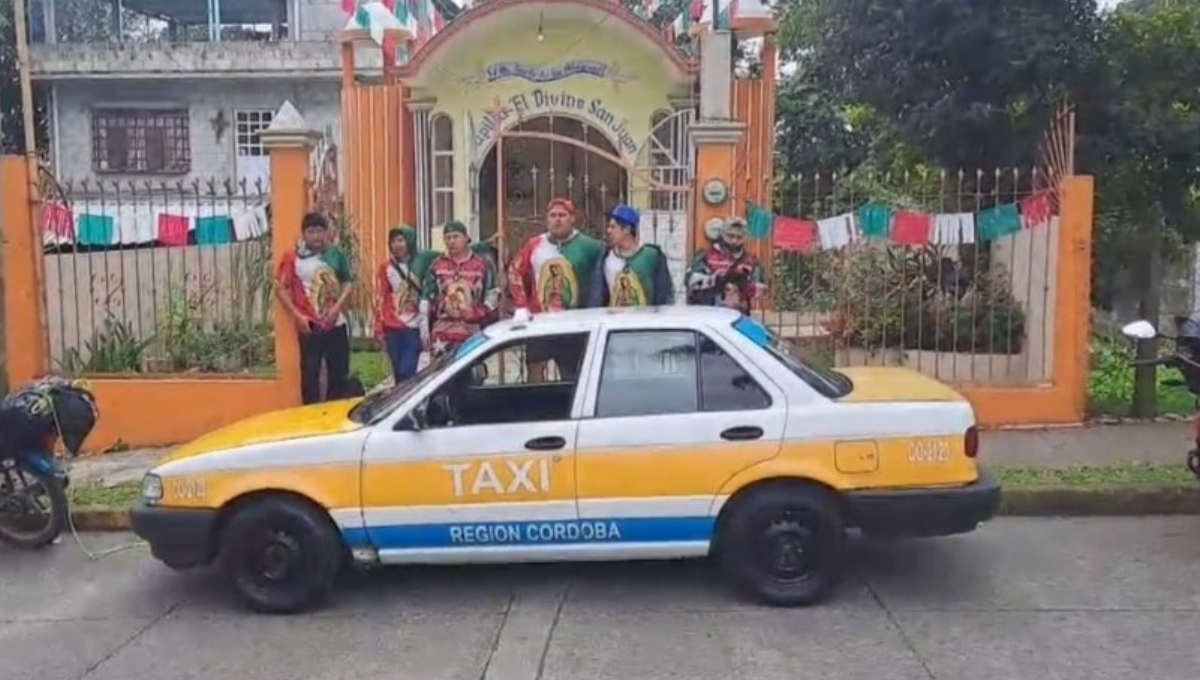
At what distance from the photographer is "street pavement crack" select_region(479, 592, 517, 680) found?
4.98 meters

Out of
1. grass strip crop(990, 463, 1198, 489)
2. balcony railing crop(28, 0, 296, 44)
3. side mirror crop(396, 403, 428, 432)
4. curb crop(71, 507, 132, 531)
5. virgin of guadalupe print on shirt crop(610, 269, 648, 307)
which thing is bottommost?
curb crop(71, 507, 132, 531)

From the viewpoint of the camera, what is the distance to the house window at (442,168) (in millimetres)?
14781

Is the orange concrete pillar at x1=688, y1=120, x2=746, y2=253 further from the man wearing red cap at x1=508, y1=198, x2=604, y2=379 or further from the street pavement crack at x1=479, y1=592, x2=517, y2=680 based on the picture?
the street pavement crack at x1=479, y1=592, x2=517, y2=680

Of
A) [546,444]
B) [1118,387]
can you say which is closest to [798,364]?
[546,444]

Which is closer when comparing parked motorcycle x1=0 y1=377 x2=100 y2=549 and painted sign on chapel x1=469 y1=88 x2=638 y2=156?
parked motorcycle x1=0 y1=377 x2=100 y2=549

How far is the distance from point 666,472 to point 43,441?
148 inches

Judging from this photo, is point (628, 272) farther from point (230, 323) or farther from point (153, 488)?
point (230, 323)

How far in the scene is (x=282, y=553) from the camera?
574cm

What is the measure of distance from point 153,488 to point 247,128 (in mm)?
18643

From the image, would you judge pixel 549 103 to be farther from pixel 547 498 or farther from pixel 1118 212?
pixel 547 498

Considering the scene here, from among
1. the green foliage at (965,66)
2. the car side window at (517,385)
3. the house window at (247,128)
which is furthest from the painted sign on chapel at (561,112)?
the house window at (247,128)

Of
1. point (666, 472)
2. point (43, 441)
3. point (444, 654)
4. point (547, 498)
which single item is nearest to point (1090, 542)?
point (666, 472)

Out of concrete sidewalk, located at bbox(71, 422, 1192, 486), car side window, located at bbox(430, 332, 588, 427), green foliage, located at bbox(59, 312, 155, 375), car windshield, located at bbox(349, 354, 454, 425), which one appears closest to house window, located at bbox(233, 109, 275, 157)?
green foliage, located at bbox(59, 312, 155, 375)

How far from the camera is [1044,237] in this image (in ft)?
30.0
